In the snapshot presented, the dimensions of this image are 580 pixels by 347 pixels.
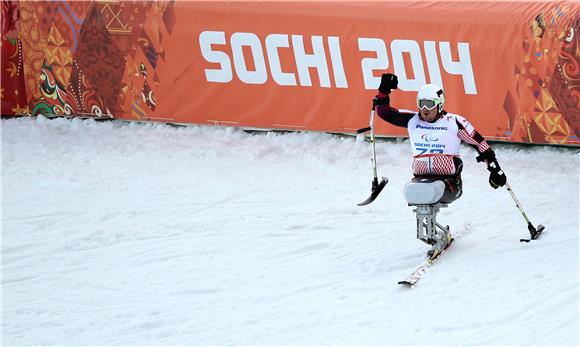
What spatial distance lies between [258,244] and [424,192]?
2161 mm

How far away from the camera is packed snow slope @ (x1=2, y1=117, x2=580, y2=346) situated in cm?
841

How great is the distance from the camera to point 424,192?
29.4ft

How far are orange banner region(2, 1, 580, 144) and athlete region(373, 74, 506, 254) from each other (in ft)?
10.8

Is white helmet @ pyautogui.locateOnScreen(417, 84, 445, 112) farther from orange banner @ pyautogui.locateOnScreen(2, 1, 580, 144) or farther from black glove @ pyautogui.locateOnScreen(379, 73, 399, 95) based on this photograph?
orange banner @ pyautogui.locateOnScreen(2, 1, 580, 144)

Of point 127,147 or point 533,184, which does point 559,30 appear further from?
point 127,147

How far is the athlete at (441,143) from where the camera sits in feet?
30.1

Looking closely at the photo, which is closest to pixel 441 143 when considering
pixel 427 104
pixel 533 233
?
pixel 427 104

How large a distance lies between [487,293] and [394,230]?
2.09 metres

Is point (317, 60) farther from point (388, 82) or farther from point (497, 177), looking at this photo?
point (497, 177)

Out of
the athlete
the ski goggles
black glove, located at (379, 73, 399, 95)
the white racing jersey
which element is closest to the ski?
the athlete

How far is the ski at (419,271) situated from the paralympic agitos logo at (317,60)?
364 cm

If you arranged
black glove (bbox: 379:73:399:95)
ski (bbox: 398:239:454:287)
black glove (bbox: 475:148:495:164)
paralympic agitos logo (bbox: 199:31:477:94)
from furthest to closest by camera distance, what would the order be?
paralympic agitos logo (bbox: 199:31:477:94) → black glove (bbox: 379:73:399:95) → black glove (bbox: 475:148:495:164) → ski (bbox: 398:239:454:287)

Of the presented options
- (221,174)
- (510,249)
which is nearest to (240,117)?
(221,174)

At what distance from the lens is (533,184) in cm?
1155
